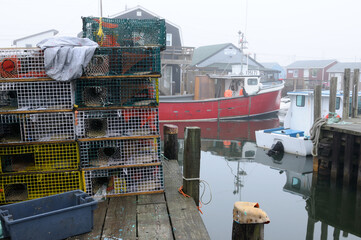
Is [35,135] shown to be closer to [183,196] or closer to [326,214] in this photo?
[183,196]

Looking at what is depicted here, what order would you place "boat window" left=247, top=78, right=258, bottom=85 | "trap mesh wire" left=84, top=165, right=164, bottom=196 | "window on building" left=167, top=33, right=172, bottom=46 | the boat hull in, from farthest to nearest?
"window on building" left=167, top=33, right=172, bottom=46 → "boat window" left=247, top=78, right=258, bottom=85 → the boat hull → "trap mesh wire" left=84, top=165, right=164, bottom=196

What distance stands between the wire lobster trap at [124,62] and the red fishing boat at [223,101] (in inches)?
625

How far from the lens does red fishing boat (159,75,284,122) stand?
20.5 meters

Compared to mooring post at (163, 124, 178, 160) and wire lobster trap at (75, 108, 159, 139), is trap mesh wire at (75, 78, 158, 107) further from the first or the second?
mooring post at (163, 124, 178, 160)

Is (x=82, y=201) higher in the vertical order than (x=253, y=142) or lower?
higher

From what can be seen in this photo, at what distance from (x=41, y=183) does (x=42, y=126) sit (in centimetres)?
71

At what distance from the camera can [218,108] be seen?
21.3 m

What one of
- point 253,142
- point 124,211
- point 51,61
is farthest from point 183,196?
point 253,142

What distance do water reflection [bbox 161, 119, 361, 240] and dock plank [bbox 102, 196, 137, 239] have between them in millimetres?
3041

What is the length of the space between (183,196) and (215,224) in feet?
9.53

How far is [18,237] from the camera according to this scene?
303 cm

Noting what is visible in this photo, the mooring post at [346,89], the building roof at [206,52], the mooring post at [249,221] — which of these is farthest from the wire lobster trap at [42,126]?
the building roof at [206,52]

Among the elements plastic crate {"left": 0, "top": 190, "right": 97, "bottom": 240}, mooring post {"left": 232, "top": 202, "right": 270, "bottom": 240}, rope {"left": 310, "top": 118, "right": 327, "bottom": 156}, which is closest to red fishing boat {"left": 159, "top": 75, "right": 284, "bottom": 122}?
rope {"left": 310, "top": 118, "right": 327, "bottom": 156}

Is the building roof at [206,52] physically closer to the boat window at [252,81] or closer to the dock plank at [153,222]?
the boat window at [252,81]
